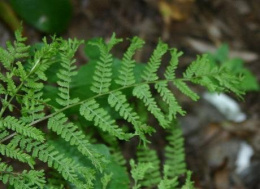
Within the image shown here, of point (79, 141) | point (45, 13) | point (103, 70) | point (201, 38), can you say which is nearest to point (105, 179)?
point (79, 141)

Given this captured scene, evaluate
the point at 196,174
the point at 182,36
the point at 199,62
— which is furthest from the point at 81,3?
the point at 199,62

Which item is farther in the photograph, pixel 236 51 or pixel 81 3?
pixel 236 51

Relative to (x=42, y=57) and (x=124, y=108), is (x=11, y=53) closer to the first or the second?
(x=42, y=57)

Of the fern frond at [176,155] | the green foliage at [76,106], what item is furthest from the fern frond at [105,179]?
the fern frond at [176,155]

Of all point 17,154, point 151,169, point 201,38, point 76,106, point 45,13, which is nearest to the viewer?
point 17,154

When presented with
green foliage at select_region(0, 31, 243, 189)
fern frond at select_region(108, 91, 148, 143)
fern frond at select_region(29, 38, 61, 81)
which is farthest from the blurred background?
fern frond at select_region(29, 38, 61, 81)

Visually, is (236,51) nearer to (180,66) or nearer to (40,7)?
(180,66)
